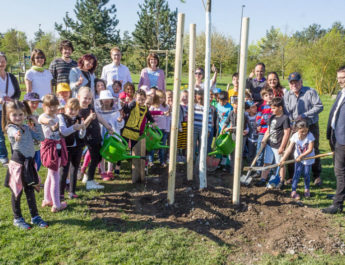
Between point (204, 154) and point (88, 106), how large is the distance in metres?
1.95

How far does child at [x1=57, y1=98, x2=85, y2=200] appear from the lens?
3861 mm

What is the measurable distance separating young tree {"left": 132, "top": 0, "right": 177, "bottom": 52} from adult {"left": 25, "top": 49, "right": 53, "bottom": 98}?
26.6 metres

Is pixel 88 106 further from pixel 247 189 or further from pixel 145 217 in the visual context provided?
pixel 247 189

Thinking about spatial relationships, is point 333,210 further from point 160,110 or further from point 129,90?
point 129,90

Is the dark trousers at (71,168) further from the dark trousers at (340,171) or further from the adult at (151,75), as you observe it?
the dark trousers at (340,171)

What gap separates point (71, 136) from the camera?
4.12 m

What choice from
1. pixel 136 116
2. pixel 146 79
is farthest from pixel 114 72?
pixel 136 116

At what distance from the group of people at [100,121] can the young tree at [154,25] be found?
26461 millimetres

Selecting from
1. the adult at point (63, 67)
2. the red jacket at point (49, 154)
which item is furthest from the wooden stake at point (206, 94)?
the adult at point (63, 67)

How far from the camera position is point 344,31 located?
76062 mm

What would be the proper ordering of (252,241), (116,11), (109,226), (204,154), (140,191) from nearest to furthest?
(252,241)
(109,226)
(204,154)
(140,191)
(116,11)

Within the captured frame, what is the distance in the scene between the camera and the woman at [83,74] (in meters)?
5.27

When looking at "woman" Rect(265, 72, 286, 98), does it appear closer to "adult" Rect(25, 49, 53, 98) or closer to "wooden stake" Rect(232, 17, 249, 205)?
"wooden stake" Rect(232, 17, 249, 205)

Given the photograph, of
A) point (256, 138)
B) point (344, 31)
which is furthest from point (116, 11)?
point (344, 31)
